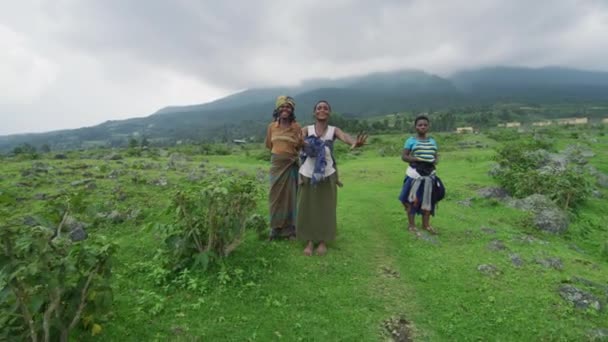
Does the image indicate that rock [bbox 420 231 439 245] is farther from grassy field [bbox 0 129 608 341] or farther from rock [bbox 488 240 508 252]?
rock [bbox 488 240 508 252]

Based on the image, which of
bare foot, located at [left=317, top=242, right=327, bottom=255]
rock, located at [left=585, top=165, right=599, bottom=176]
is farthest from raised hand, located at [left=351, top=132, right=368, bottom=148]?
rock, located at [left=585, top=165, right=599, bottom=176]

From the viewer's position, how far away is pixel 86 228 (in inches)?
255

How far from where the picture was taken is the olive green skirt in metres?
5.57

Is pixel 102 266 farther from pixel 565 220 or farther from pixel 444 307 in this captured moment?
pixel 565 220

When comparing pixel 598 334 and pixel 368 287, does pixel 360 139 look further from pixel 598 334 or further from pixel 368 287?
pixel 598 334

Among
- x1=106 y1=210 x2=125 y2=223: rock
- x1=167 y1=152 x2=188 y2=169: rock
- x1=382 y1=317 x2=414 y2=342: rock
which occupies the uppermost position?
x1=106 y1=210 x2=125 y2=223: rock

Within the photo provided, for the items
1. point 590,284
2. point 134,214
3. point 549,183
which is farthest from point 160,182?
point 549,183

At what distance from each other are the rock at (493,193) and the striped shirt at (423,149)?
13.9 feet

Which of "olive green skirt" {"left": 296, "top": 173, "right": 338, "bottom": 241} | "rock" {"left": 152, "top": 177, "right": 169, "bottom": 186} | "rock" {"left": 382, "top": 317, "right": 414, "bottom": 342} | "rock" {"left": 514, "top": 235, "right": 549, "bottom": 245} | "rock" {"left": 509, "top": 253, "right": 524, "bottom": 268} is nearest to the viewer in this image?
"rock" {"left": 382, "top": 317, "right": 414, "bottom": 342}

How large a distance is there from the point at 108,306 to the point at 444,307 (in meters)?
3.50

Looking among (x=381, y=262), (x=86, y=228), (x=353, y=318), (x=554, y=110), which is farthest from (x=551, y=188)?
(x=554, y=110)

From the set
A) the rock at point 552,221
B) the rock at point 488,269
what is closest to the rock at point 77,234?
the rock at point 488,269

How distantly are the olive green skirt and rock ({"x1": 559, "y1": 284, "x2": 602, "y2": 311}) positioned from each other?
3012mm

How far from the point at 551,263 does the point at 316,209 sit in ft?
11.5
